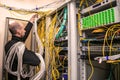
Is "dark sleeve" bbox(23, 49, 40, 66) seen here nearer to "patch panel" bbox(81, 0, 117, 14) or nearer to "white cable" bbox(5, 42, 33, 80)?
"white cable" bbox(5, 42, 33, 80)

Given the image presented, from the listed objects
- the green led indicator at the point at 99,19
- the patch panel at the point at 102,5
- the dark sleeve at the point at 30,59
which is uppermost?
the patch panel at the point at 102,5

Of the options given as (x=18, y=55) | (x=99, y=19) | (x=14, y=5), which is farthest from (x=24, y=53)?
(x=14, y=5)

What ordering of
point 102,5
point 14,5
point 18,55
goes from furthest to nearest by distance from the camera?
1. point 14,5
2. point 18,55
3. point 102,5

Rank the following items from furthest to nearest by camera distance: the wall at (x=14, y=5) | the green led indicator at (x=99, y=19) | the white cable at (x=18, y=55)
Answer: the wall at (x=14, y=5)
the white cable at (x=18, y=55)
the green led indicator at (x=99, y=19)

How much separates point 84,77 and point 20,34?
1.22 m

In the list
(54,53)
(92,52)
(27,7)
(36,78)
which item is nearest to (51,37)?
(54,53)

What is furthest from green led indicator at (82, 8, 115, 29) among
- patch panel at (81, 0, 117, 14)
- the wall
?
the wall

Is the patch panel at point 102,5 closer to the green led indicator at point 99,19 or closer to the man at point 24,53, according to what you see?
the green led indicator at point 99,19

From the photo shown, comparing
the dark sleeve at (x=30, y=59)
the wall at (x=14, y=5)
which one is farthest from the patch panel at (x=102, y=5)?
the wall at (x=14, y=5)

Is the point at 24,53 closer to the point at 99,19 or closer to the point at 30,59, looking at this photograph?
the point at 30,59

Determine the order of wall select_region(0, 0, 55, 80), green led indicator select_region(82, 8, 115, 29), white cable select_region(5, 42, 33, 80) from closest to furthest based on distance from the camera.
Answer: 1. green led indicator select_region(82, 8, 115, 29)
2. white cable select_region(5, 42, 33, 80)
3. wall select_region(0, 0, 55, 80)

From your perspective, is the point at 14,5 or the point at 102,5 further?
the point at 14,5

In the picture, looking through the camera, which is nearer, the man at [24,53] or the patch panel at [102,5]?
the patch panel at [102,5]

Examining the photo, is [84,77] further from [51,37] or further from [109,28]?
[51,37]
